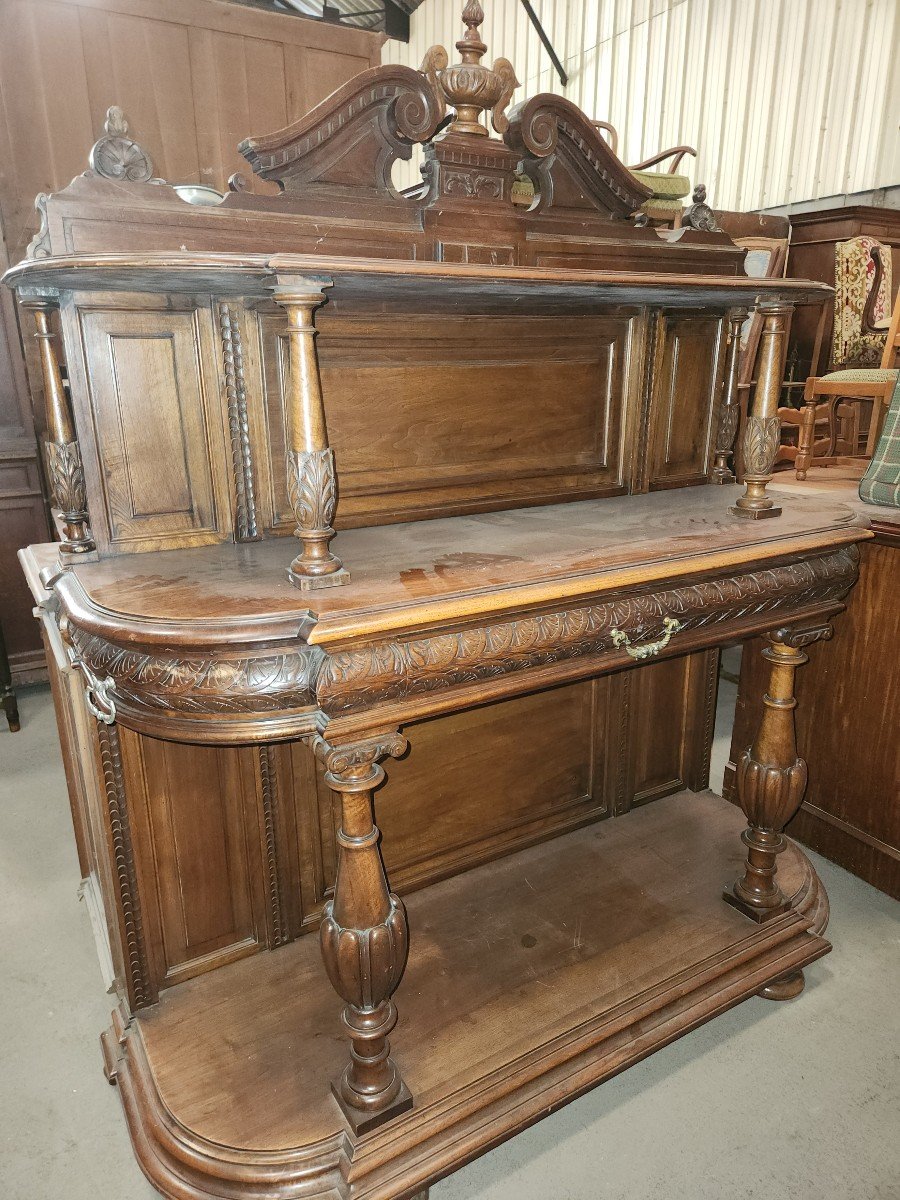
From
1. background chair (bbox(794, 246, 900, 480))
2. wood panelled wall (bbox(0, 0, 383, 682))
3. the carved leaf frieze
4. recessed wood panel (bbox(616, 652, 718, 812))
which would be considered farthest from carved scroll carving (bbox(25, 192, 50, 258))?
background chair (bbox(794, 246, 900, 480))

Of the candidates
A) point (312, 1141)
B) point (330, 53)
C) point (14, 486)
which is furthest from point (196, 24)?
point (312, 1141)

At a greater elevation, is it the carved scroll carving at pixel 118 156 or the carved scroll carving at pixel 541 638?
the carved scroll carving at pixel 118 156

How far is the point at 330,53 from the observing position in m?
4.24

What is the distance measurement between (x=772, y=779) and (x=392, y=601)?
4.17ft

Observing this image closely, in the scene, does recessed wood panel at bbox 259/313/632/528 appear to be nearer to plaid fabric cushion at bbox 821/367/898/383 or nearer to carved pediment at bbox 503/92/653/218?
carved pediment at bbox 503/92/653/218

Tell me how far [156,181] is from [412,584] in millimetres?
937

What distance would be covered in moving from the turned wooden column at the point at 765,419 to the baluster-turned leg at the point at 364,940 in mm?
1147

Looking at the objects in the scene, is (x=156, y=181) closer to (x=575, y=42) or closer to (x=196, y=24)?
(x=196, y=24)

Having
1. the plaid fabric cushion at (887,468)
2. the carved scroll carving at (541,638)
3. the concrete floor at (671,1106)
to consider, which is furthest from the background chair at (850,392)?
the concrete floor at (671,1106)

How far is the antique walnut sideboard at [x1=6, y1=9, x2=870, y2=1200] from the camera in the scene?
1.33 metres

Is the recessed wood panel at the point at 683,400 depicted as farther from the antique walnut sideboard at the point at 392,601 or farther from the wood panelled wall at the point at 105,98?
the wood panelled wall at the point at 105,98

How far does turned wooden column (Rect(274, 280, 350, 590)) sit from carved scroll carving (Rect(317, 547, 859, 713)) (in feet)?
0.63

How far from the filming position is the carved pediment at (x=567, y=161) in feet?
5.88

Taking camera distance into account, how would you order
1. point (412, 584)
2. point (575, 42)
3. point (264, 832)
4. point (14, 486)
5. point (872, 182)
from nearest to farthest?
point (412, 584) < point (264, 832) < point (14, 486) < point (872, 182) < point (575, 42)
